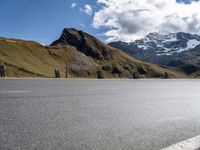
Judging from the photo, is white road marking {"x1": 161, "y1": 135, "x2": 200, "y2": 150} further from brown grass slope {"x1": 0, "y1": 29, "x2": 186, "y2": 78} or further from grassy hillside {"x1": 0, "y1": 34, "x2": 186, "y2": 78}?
grassy hillside {"x1": 0, "y1": 34, "x2": 186, "y2": 78}

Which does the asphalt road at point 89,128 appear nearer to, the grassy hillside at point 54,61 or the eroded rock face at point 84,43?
the grassy hillside at point 54,61

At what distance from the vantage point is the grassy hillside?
7619cm

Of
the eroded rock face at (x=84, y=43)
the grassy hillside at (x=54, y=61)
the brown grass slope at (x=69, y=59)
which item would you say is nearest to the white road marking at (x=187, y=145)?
the brown grass slope at (x=69, y=59)

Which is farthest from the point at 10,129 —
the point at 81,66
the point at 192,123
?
the point at 81,66

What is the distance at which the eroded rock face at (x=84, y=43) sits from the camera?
494 ft

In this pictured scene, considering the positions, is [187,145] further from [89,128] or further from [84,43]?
[84,43]

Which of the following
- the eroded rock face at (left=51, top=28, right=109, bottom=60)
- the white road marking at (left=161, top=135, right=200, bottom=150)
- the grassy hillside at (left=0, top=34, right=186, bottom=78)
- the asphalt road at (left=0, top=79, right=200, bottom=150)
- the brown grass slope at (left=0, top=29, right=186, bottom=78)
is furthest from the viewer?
the eroded rock face at (left=51, top=28, right=109, bottom=60)

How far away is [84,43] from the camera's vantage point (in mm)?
162000

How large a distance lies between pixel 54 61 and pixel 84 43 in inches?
2432

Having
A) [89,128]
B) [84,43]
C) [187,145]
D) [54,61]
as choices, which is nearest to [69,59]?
[54,61]

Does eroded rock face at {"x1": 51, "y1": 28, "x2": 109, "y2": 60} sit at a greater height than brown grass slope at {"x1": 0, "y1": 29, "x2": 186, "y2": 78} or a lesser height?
greater

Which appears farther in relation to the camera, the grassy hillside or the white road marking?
the grassy hillside


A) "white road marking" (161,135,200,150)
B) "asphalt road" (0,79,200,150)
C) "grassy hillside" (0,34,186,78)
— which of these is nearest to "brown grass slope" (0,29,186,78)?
"grassy hillside" (0,34,186,78)

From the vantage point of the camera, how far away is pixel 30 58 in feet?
299
